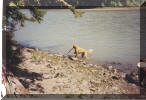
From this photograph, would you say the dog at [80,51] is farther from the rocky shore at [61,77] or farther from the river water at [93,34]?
the rocky shore at [61,77]

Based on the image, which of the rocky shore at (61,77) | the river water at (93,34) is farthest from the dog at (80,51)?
the rocky shore at (61,77)

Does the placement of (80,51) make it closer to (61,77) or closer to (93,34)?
(93,34)

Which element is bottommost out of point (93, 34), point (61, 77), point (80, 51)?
point (61, 77)

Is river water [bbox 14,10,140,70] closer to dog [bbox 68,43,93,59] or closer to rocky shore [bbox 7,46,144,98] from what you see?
dog [bbox 68,43,93,59]

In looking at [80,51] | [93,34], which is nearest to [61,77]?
[80,51]

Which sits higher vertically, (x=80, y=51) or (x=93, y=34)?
(x=93, y=34)

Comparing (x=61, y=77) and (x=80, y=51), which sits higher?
(x=80, y=51)

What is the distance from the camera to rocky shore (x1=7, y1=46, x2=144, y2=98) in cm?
745

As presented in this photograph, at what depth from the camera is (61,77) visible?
755 centimetres

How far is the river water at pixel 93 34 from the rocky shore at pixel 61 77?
0.24 meters

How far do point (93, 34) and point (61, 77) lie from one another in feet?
4.65

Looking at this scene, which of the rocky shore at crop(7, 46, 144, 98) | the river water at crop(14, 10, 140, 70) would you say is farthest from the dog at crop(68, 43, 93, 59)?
the rocky shore at crop(7, 46, 144, 98)

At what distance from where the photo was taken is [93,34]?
7469mm

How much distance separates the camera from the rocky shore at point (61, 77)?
745cm
